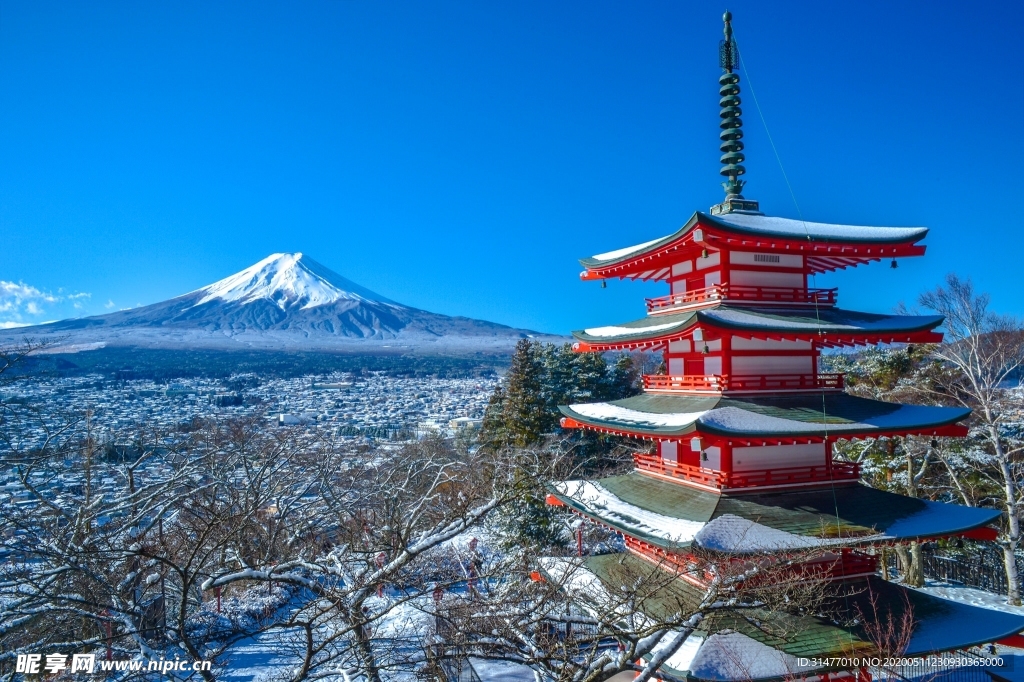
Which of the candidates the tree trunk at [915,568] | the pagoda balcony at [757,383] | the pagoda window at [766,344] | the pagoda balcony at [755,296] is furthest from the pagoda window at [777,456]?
the tree trunk at [915,568]

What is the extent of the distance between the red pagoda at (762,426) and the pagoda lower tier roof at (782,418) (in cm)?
3

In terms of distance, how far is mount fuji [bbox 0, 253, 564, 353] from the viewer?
90062mm

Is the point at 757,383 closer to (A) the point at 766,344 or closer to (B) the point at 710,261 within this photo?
(A) the point at 766,344

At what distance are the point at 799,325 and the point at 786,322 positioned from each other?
196 mm

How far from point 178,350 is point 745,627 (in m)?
86.7

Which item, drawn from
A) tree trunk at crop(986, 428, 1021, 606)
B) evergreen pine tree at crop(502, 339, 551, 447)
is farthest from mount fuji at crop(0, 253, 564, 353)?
tree trunk at crop(986, 428, 1021, 606)

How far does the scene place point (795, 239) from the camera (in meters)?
9.34

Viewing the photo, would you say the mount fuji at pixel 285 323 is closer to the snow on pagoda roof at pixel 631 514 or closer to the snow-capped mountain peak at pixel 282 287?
the snow-capped mountain peak at pixel 282 287

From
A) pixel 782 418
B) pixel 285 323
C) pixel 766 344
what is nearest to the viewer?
pixel 782 418

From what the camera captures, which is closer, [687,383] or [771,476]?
[771,476]

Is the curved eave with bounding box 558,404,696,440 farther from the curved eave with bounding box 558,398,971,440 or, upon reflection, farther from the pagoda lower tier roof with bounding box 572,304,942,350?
the pagoda lower tier roof with bounding box 572,304,942,350

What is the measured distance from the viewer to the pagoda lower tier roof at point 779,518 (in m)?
8.01

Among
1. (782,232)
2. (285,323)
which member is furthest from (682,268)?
(285,323)

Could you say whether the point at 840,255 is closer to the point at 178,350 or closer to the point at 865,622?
the point at 865,622
